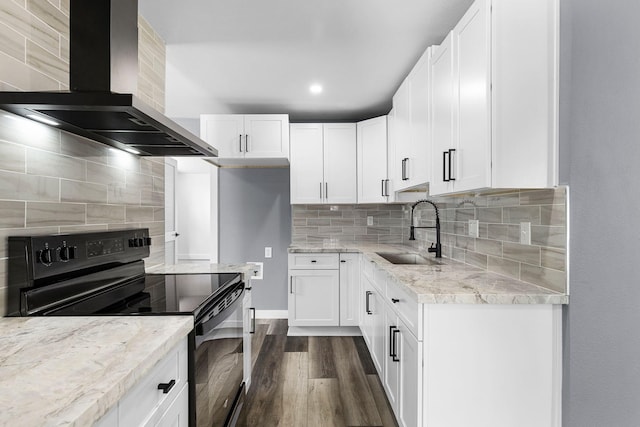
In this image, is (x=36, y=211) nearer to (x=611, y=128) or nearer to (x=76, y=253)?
(x=76, y=253)

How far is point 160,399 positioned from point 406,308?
44.1 inches

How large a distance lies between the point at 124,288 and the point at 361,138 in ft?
9.12

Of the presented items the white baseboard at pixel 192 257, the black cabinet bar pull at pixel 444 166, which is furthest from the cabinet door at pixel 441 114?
the white baseboard at pixel 192 257

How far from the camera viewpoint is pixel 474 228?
7.29ft

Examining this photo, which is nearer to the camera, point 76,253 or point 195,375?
point 195,375

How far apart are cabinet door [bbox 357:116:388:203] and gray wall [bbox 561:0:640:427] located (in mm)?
2219

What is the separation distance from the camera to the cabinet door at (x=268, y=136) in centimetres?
356

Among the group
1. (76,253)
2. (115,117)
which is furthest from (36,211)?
(115,117)

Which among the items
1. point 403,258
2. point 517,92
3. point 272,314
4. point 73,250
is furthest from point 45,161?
point 272,314

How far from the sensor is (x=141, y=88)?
83.0 inches

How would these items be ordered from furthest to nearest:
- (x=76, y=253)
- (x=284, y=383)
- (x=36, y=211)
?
1. (x=284, y=383)
2. (x=76, y=253)
3. (x=36, y=211)

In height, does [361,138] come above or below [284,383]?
above

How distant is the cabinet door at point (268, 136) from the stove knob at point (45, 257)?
2.40 m

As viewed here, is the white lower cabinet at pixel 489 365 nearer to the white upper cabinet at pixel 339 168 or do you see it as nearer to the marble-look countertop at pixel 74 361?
the marble-look countertop at pixel 74 361
